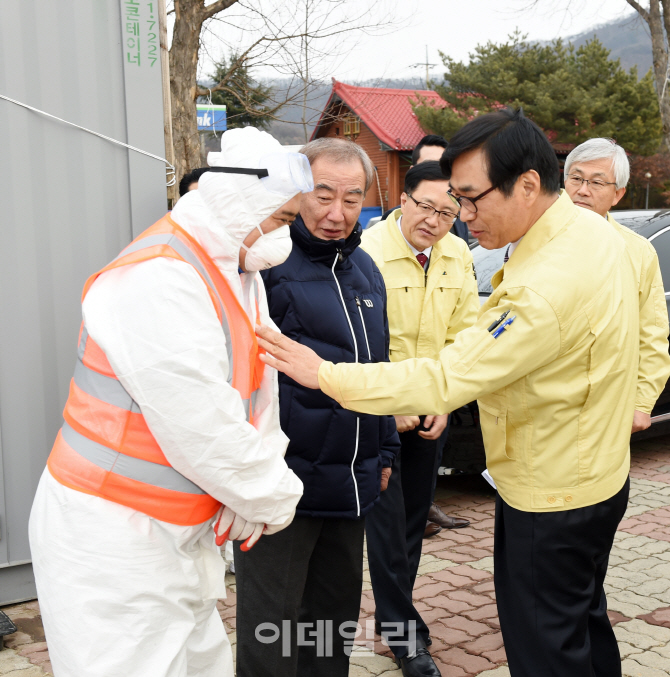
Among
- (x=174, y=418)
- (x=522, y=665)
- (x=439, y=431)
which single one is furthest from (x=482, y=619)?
(x=174, y=418)

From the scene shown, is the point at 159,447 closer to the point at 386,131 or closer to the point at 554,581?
the point at 554,581

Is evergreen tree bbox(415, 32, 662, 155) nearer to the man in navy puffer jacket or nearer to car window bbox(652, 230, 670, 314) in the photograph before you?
car window bbox(652, 230, 670, 314)

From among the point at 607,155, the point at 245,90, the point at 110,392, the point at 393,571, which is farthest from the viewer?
the point at 245,90

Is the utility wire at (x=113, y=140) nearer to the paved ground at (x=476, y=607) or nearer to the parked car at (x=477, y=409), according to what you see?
the paved ground at (x=476, y=607)

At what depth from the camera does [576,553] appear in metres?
2.31

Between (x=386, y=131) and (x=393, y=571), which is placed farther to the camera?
(x=386, y=131)

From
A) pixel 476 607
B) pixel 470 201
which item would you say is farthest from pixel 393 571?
pixel 470 201

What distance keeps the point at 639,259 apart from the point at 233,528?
2796 mm

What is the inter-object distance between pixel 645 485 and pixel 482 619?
2.81 meters

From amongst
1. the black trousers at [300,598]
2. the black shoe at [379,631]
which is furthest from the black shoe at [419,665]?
the black trousers at [300,598]

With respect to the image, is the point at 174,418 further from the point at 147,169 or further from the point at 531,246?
the point at 147,169

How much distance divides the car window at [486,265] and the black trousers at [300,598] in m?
3.51

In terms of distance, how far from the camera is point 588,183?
13.4 ft

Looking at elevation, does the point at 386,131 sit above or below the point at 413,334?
above
